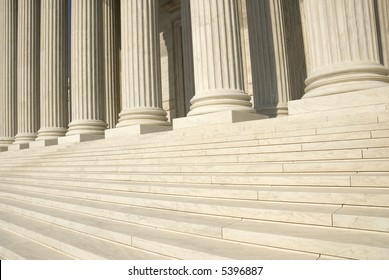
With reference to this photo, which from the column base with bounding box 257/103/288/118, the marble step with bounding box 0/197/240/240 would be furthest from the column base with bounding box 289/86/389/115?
the column base with bounding box 257/103/288/118

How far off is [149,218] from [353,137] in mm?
10551

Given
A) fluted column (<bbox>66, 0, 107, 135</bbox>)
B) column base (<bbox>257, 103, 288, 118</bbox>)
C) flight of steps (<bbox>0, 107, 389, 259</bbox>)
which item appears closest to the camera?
flight of steps (<bbox>0, 107, 389, 259</bbox>)

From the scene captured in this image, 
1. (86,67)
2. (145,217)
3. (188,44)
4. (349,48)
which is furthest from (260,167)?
(86,67)

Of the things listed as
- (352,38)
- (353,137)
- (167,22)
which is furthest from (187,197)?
(167,22)

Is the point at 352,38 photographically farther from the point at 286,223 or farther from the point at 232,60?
the point at 286,223

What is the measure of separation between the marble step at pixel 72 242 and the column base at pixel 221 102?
50.6 feet

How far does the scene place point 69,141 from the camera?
135 feet

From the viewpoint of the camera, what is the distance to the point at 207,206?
12.4 m

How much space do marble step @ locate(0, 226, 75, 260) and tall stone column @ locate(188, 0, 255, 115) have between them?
1672 centimetres

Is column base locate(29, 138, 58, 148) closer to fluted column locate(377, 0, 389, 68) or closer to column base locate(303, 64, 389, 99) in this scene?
column base locate(303, 64, 389, 99)

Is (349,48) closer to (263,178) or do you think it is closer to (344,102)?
(344,102)

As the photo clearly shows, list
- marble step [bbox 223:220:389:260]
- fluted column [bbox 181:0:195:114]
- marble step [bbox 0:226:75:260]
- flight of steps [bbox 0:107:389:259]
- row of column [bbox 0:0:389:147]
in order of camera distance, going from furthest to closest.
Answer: fluted column [bbox 181:0:195:114] < row of column [bbox 0:0:389:147] < marble step [bbox 0:226:75:260] < flight of steps [bbox 0:107:389:259] < marble step [bbox 223:220:389:260]

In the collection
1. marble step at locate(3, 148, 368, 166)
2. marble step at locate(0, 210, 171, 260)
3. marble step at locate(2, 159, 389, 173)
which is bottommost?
marble step at locate(0, 210, 171, 260)

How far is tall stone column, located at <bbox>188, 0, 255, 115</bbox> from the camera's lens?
1034 inches
